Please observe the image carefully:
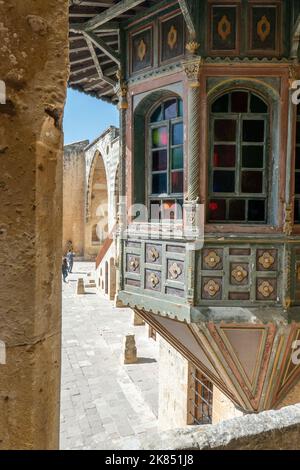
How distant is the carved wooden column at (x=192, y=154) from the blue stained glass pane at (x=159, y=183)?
726 millimetres

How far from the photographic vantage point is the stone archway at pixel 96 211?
27.2 m

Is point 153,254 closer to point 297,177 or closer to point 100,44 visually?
point 297,177

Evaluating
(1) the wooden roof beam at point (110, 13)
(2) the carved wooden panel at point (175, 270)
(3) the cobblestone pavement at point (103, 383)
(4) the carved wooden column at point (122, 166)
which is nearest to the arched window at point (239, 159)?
(2) the carved wooden panel at point (175, 270)

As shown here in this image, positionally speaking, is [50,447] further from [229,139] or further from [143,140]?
[143,140]

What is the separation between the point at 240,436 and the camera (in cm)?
197

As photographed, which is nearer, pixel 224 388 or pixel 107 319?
pixel 224 388

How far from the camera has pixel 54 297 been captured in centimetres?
162

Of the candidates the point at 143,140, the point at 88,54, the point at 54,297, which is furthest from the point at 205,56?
the point at 54,297

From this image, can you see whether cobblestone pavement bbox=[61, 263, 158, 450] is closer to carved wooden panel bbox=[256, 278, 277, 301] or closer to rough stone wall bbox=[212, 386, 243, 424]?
rough stone wall bbox=[212, 386, 243, 424]

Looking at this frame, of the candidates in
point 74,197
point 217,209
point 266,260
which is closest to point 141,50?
point 217,209

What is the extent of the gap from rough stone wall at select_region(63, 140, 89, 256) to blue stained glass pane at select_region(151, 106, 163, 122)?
2381cm

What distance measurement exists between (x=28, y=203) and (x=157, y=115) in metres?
4.12

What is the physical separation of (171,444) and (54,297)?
99 centimetres

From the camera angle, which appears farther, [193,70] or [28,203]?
[193,70]
